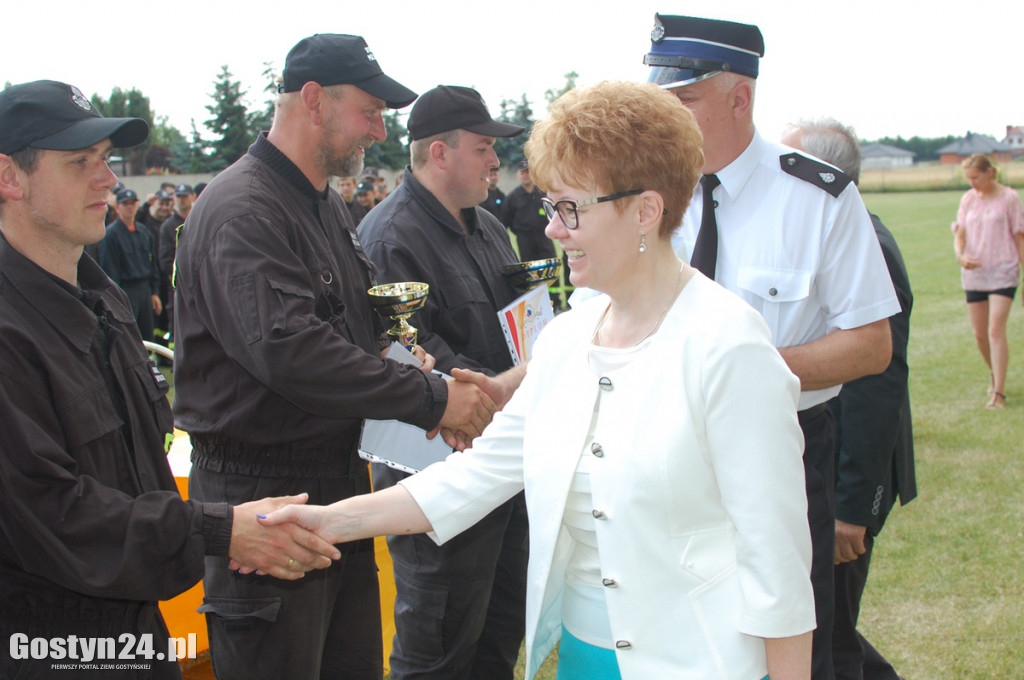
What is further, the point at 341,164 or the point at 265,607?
the point at 341,164

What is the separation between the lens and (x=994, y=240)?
914 cm

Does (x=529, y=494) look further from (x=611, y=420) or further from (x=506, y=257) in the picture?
(x=506, y=257)

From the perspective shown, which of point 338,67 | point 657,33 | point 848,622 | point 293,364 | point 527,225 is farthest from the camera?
point 527,225

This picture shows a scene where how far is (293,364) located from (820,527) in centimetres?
173

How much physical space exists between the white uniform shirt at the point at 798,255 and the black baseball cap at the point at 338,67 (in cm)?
123

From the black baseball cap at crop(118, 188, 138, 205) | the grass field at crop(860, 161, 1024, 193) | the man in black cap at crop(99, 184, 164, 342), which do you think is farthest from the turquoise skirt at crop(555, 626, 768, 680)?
the grass field at crop(860, 161, 1024, 193)

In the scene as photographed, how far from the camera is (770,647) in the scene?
1902 mm

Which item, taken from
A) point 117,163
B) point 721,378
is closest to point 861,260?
point 721,378

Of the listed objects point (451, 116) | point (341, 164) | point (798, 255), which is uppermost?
point (451, 116)

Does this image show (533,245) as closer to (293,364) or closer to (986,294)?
(986,294)

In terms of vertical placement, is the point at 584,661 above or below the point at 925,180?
above

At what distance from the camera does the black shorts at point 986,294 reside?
8.97 metres

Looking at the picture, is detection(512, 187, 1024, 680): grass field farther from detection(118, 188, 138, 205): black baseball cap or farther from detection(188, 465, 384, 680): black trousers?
detection(118, 188, 138, 205): black baseball cap

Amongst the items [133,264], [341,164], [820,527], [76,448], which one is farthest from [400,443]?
[133,264]
